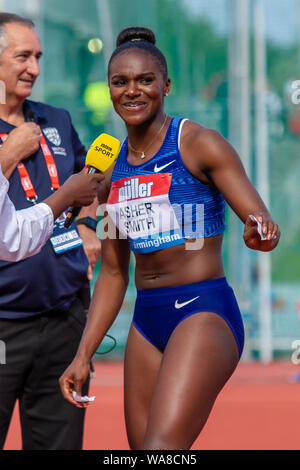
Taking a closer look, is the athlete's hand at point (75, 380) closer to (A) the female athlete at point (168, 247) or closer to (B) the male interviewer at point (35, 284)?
(A) the female athlete at point (168, 247)

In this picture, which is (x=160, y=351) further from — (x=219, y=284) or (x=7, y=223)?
(x=7, y=223)

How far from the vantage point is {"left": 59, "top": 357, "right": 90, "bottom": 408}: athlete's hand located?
380 cm

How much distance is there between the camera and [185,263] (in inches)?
142

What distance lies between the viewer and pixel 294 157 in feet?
32.1

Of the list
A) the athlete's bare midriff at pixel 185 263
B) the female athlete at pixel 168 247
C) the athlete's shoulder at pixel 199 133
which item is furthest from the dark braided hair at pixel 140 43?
the athlete's bare midriff at pixel 185 263

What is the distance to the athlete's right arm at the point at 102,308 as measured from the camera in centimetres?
382

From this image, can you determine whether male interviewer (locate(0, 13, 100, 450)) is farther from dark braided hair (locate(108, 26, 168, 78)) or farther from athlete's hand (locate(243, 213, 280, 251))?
athlete's hand (locate(243, 213, 280, 251))

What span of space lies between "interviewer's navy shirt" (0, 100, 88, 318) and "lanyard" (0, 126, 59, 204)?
0.02 meters

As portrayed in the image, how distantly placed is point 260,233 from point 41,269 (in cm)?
142

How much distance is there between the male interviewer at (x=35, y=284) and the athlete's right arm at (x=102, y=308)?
35 centimetres

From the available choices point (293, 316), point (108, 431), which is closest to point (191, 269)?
point (108, 431)

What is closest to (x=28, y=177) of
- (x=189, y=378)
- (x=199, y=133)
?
(x=199, y=133)

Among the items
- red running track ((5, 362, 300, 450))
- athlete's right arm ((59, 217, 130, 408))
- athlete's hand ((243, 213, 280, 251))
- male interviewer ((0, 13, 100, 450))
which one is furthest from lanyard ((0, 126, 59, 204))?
red running track ((5, 362, 300, 450))

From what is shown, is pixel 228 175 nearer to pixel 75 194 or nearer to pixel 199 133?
pixel 199 133
